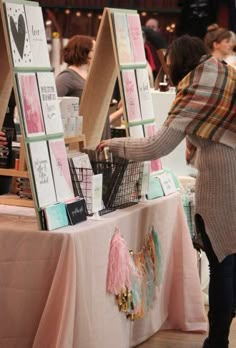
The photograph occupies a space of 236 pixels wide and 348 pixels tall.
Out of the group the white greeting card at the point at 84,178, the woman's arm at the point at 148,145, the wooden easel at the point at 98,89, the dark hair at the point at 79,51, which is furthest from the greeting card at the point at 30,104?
the dark hair at the point at 79,51

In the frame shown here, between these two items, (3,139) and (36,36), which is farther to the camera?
(3,139)

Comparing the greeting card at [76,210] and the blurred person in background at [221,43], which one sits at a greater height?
the blurred person in background at [221,43]

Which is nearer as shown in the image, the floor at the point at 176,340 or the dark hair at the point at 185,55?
the dark hair at the point at 185,55

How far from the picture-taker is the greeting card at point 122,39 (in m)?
4.25

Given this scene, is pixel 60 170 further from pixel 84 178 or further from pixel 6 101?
pixel 6 101

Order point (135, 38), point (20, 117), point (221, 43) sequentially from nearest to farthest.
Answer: point (20, 117) < point (135, 38) < point (221, 43)

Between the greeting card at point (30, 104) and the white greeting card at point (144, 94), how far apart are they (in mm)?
963

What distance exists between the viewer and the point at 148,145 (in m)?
3.91

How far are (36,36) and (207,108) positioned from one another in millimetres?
846

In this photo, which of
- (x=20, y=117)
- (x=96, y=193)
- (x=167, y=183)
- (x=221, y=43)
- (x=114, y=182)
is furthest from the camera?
(x=221, y=43)

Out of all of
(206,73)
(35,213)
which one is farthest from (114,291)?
(206,73)

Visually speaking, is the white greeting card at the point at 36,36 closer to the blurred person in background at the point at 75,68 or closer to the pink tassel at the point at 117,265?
the pink tassel at the point at 117,265

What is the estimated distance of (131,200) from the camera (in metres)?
4.20

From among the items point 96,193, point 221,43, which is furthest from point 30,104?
point 221,43
